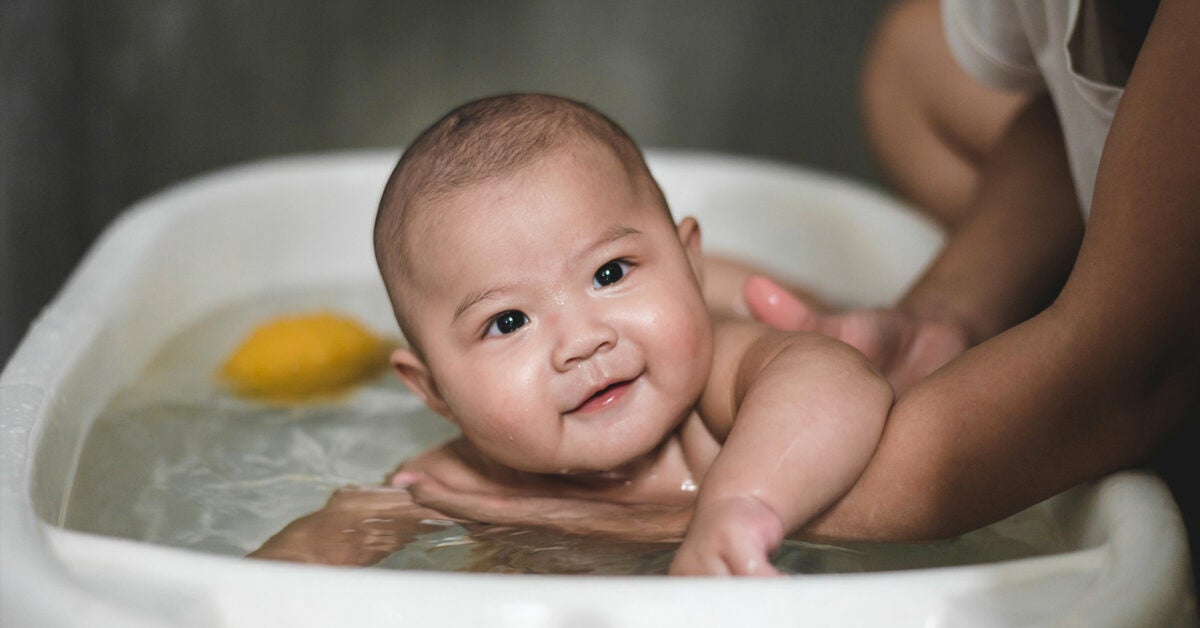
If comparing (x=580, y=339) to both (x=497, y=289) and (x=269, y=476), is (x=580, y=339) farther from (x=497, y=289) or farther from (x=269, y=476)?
(x=269, y=476)

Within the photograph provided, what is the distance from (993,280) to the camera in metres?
1.06

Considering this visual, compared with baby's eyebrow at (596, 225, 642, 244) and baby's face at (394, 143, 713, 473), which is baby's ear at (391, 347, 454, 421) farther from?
baby's eyebrow at (596, 225, 642, 244)

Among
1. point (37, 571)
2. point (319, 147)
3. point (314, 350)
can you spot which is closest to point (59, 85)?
point (319, 147)

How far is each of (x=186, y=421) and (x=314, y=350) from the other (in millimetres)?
159

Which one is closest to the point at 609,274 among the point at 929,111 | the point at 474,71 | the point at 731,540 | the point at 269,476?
the point at 731,540

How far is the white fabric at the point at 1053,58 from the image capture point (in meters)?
0.89

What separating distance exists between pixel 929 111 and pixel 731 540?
868mm

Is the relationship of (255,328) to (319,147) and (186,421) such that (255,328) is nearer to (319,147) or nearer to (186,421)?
(186,421)

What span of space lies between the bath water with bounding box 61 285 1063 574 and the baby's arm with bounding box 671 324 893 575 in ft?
0.24

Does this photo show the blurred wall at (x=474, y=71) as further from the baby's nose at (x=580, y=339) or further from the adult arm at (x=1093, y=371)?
the adult arm at (x=1093, y=371)

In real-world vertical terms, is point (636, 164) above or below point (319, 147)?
above

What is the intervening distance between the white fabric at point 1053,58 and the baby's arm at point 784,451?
22 centimetres

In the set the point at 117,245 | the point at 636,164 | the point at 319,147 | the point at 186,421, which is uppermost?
the point at 636,164

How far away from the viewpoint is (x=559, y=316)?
2.75 ft
